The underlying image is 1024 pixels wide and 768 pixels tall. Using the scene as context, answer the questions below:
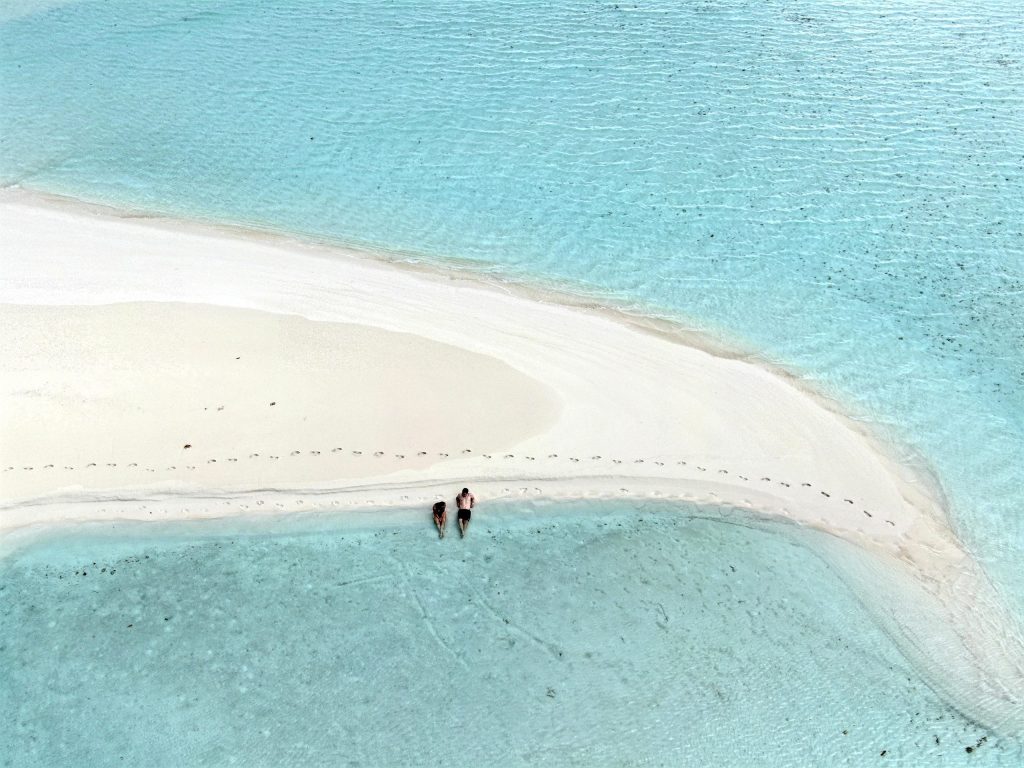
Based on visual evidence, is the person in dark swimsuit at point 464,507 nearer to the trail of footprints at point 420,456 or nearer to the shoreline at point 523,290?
the trail of footprints at point 420,456

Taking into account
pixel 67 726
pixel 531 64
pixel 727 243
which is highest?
pixel 531 64

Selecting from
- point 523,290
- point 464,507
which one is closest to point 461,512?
point 464,507

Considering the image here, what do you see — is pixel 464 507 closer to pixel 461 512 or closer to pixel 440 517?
pixel 461 512

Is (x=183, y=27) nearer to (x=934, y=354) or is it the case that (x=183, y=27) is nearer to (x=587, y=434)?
(x=587, y=434)

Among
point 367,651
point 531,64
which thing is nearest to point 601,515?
point 367,651

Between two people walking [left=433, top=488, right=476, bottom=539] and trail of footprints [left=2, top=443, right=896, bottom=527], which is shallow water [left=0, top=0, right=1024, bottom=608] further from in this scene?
two people walking [left=433, top=488, right=476, bottom=539]
